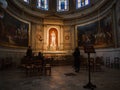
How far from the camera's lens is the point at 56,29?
739 inches

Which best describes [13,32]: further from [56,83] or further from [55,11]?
[56,83]

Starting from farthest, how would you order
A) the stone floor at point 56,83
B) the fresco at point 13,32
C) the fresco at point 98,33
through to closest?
1. the fresco at point 98,33
2. the fresco at point 13,32
3. the stone floor at point 56,83

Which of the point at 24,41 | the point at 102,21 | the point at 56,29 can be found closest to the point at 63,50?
the point at 56,29

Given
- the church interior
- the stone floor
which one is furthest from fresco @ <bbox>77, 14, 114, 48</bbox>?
the stone floor

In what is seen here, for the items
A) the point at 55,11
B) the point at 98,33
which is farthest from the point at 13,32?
the point at 98,33

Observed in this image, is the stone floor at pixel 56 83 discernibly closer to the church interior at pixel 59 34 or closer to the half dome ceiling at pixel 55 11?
the church interior at pixel 59 34

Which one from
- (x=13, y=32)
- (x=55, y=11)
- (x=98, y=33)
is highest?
(x=55, y=11)

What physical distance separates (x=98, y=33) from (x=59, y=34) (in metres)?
6.17

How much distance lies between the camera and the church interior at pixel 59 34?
1114 centimetres

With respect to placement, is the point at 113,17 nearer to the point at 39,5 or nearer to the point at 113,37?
the point at 113,37

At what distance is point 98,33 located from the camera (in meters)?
14.9

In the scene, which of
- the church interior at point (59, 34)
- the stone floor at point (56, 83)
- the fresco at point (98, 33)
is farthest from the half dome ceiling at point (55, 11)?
the stone floor at point (56, 83)

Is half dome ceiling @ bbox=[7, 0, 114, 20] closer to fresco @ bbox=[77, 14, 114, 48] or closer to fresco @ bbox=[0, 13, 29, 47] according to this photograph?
fresco @ bbox=[0, 13, 29, 47]

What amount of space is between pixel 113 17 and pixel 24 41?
1052 centimetres
